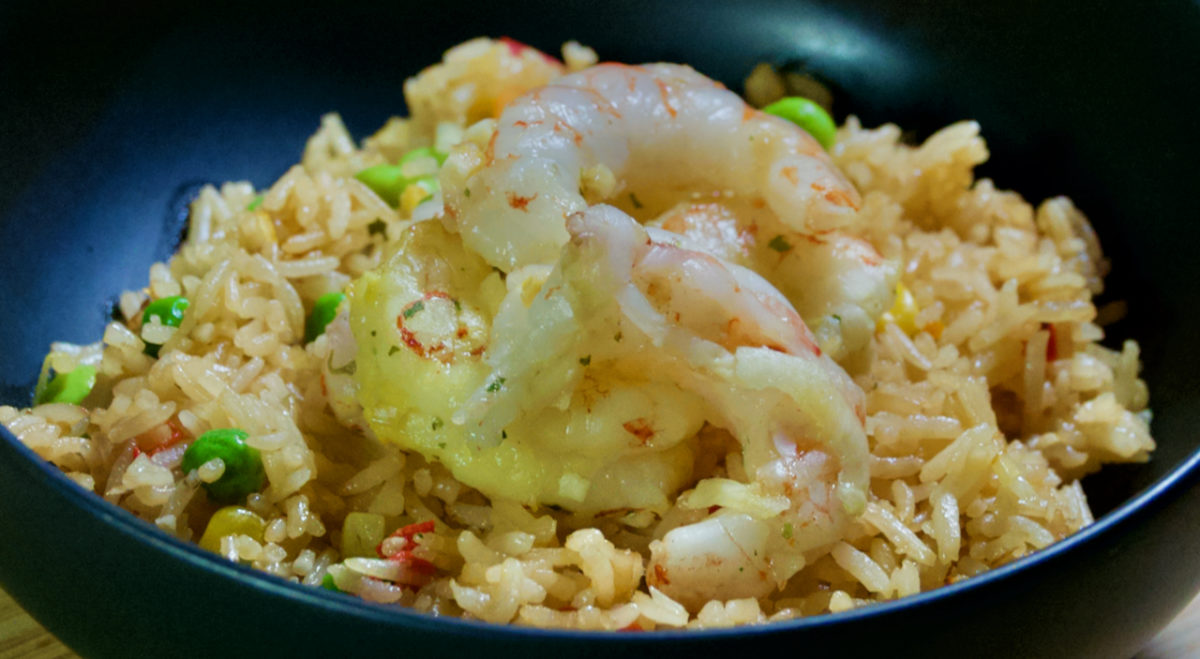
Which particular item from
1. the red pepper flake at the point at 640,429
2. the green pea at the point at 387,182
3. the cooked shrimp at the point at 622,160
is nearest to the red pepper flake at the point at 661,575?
the red pepper flake at the point at 640,429

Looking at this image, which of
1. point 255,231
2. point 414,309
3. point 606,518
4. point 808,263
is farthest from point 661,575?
point 255,231

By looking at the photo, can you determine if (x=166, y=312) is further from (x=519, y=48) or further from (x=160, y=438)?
(x=519, y=48)

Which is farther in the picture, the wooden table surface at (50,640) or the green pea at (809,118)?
the green pea at (809,118)

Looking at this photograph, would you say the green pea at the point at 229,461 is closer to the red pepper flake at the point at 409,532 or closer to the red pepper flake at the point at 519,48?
the red pepper flake at the point at 409,532

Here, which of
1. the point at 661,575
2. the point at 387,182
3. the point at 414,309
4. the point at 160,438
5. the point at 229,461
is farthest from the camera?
the point at 387,182

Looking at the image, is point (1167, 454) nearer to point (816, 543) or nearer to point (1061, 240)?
point (1061, 240)

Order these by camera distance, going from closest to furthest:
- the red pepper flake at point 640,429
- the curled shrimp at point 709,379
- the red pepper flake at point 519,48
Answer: the curled shrimp at point 709,379
the red pepper flake at point 640,429
the red pepper flake at point 519,48

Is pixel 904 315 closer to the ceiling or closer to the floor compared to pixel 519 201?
closer to the floor
